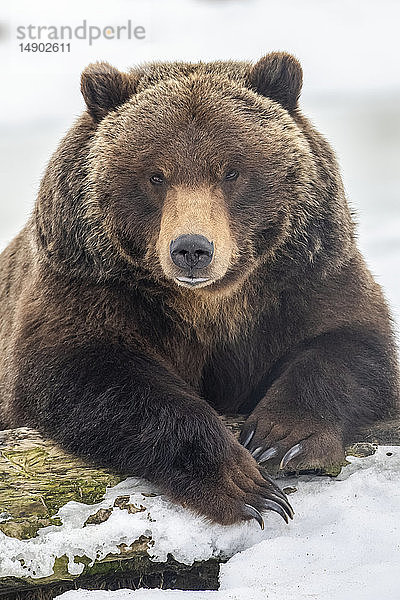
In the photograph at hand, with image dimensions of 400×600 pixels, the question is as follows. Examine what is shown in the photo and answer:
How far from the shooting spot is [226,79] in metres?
5.82

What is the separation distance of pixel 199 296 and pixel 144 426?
37.8 inches

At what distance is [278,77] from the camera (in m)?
5.89

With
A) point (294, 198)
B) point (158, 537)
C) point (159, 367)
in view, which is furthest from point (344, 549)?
point (294, 198)

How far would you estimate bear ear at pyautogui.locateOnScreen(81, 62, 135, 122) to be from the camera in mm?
5840

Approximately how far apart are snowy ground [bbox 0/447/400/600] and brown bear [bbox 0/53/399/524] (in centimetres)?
14

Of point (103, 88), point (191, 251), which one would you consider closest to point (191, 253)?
point (191, 251)

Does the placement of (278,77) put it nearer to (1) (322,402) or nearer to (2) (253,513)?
(1) (322,402)

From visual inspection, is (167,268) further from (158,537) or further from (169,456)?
(158,537)

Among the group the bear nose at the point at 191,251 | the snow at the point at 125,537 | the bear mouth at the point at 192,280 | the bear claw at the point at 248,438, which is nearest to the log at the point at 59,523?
the snow at the point at 125,537

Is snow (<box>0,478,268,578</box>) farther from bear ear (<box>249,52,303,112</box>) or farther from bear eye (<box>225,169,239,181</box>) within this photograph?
bear ear (<box>249,52,303,112</box>)

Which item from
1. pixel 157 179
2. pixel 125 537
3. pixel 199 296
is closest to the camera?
pixel 125 537

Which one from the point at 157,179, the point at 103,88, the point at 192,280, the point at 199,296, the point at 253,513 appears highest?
the point at 103,88

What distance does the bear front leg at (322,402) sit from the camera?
208 inches

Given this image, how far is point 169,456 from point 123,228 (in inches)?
51.5
